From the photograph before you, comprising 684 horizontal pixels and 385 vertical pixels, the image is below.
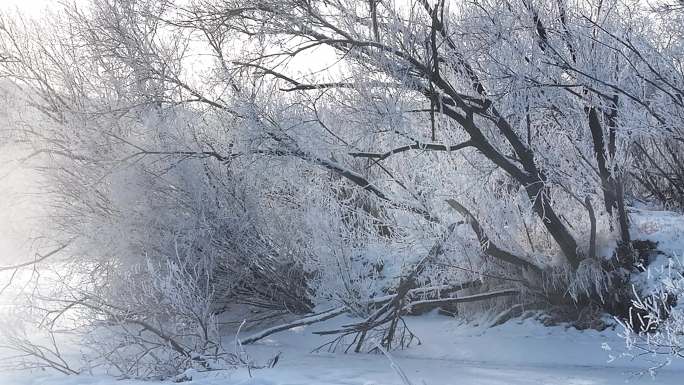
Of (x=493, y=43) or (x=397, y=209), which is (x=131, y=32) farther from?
(x=493, y=43)

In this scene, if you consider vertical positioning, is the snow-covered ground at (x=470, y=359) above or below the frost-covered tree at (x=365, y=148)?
below

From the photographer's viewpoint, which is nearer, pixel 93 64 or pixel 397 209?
pixel 397 209

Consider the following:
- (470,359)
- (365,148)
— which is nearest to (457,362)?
(470,359)

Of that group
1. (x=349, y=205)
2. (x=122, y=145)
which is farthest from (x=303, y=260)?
(x=122, y=145)

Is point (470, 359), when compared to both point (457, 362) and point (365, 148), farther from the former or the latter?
point (365, 148)

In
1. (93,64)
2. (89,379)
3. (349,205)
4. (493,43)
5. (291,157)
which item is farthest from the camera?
(93,64)

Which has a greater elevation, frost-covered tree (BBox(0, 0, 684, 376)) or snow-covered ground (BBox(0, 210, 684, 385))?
frost-covered tree (BBox(0, 0, 684, 376))

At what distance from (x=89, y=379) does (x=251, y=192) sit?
197 inches

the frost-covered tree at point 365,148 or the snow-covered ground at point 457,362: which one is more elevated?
the frost-covered tree at point 365,148

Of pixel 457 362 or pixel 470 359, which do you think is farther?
pixel 470 359

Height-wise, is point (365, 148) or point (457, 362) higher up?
point (365, 148)

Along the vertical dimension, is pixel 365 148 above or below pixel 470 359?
above

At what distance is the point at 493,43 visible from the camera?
10.5m

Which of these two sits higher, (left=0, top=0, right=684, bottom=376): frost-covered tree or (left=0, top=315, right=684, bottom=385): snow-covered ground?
(left=0, top=0, right=684, bottom=376): frost-covered tree
